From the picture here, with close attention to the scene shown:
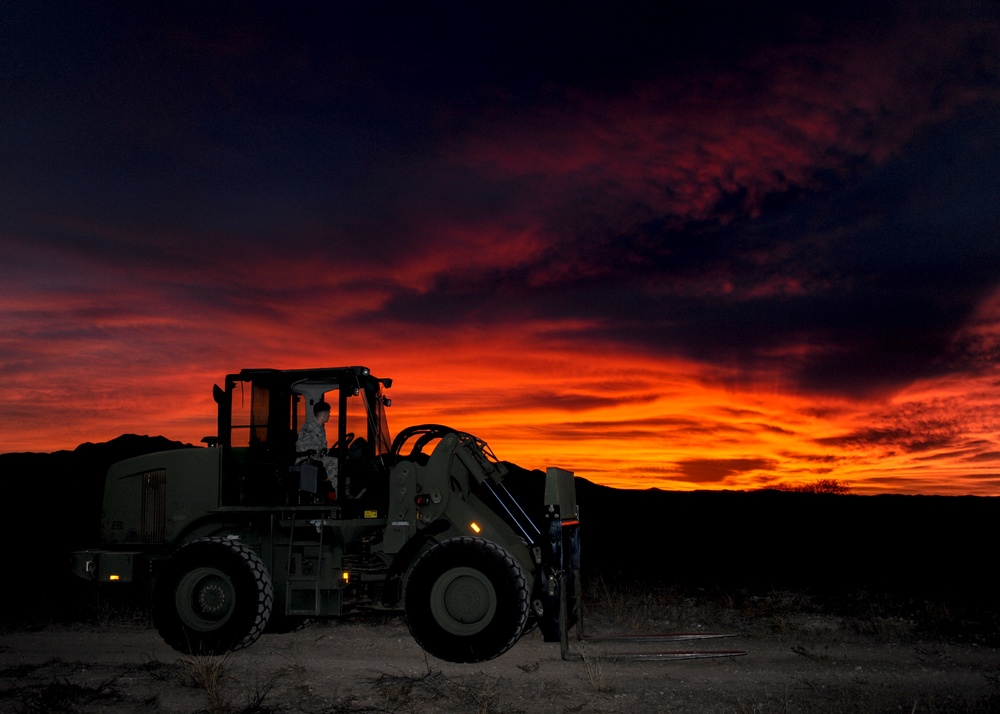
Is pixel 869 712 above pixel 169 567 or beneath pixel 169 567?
beneath

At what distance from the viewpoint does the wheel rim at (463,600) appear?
9.93 meters

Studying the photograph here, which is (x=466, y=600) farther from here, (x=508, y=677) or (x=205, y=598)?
(x=205, y=598)

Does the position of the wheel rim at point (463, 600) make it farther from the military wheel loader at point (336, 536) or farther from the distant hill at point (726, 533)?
the distant hill at point (726, 533)

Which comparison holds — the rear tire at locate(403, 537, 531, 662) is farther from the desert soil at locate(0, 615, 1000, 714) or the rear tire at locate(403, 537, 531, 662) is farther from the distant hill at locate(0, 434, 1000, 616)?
the distant hill at locate(0, 434, 1000, 616)

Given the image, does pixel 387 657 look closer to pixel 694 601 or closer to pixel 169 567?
pixel 169 567

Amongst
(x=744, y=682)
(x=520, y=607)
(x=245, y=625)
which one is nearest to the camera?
(x=744, y=682)

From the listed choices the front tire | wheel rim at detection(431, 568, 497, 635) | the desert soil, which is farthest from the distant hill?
the front tire

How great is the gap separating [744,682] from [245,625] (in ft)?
19.1

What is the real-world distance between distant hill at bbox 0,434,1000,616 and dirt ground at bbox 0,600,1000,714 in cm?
642

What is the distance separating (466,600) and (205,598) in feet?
11.2

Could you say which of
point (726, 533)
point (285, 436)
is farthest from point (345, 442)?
point (726, 533)

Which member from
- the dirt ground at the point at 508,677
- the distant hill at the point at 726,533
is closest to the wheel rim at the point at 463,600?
the dirt ground at the point at 508,677

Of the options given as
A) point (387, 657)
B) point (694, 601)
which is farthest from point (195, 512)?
point (694, 601)

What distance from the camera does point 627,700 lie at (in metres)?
8.40
